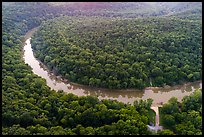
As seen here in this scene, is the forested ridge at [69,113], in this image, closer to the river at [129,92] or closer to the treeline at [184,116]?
the treeline at [184,116]

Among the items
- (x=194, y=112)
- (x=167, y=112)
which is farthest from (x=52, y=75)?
(x=194, y=112)

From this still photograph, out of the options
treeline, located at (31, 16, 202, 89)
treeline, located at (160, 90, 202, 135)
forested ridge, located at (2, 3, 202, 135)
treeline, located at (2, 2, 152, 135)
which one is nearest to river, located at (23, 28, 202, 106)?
treeline, located at (31, 16, 202, 89)

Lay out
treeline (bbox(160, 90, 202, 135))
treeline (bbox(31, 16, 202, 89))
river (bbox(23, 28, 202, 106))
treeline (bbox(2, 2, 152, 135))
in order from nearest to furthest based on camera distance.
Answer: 1. treeline (bbox(2, 2, 152, 135))
2. treeline (bbox(160, 90, 202, 135))
3. river (bbox(23, 28, 202, 106))
4. treeline (bbox(31, 16, 202, 89))

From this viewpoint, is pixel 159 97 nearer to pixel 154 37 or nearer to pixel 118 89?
pixel 118 89

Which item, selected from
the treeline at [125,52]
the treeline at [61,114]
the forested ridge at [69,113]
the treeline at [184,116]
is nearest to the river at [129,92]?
the treeline at [125,52]

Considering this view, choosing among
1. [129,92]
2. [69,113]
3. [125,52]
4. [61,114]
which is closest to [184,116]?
[129,92]

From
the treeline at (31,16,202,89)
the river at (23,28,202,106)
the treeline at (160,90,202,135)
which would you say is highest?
the treeline at (31,16,202,89)

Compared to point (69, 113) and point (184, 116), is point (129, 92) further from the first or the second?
point (69, 113)

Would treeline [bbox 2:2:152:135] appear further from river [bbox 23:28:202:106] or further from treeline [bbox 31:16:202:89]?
treeline [bbox 31:16:202:89]
